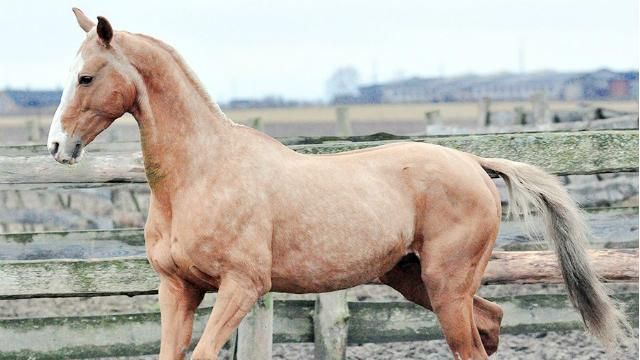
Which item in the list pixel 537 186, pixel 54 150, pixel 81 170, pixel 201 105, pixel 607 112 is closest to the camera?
pixel 54 150

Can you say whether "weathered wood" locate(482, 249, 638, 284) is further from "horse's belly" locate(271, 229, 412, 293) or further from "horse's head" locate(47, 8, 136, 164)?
"horse's head" locate(47, 8, 136, 164)

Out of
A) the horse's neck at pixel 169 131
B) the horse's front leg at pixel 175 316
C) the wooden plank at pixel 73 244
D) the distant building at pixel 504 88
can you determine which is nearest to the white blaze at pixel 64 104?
the horse's neck at pixel 169 131

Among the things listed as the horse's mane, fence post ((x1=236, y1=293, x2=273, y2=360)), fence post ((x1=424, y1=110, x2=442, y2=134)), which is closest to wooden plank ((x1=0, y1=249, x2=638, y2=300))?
fence post ((x1=236, y1=293, x2=273, y2=360))

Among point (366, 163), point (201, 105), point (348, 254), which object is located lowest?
point (348, 254)

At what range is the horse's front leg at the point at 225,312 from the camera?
3.97m

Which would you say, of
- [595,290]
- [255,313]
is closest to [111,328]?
[255,313]

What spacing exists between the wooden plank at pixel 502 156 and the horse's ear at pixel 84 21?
1.42 m

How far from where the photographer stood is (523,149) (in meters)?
5.48

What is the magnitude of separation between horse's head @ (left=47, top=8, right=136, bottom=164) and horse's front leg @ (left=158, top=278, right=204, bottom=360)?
66cm

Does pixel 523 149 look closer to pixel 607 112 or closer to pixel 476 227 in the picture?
pixel 476 227

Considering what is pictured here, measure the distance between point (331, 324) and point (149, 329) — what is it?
1.01 metres

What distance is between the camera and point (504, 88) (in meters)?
31.5

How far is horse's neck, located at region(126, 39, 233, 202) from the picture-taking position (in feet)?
13.3

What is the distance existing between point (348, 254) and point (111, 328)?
2087 mm
